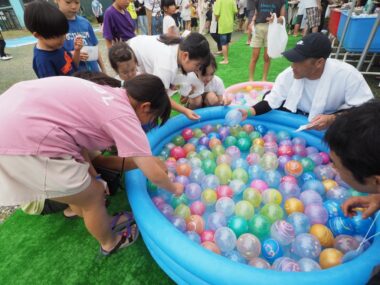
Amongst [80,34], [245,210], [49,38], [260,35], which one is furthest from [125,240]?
[260,35]

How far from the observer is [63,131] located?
1.10 meters

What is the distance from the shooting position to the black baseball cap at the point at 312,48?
5.76ft

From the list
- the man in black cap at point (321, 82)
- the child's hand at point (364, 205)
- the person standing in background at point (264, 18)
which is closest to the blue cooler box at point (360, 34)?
the person standing in background at point (264, 18)

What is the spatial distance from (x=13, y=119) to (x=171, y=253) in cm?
89

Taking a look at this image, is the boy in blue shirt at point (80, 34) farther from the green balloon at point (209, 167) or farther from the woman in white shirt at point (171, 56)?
the green balloon at point (209, 167)

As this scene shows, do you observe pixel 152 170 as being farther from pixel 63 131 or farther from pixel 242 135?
pixel 242 135

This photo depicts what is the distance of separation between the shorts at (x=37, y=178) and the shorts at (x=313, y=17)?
6.47 metres

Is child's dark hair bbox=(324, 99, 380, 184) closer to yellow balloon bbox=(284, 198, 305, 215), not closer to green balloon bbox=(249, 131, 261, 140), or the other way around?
yellow balloon bbox=(284, 198, 305, 215)

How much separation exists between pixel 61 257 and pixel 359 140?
1686 mm

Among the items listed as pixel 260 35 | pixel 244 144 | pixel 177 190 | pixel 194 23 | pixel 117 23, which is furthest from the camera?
pixel 194 23

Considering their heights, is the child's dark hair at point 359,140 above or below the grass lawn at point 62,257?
above

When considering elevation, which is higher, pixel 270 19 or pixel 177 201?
pixel 270 19

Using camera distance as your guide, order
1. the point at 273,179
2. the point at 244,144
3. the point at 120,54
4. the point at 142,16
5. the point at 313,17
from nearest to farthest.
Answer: the point at 273,179 → the point at 120,54 → the point at 244,144 → the point at 313,17 → the point at 142,16

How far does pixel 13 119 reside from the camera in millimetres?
1031
